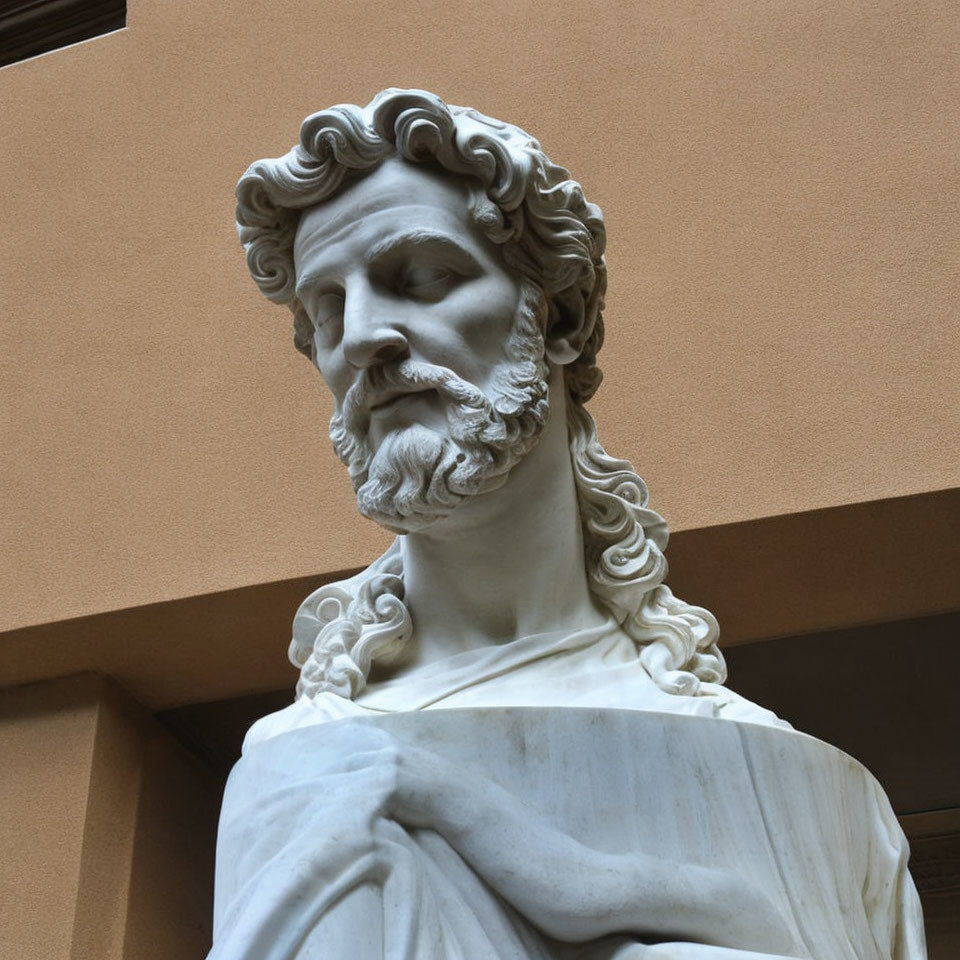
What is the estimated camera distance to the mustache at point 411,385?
9.17ft

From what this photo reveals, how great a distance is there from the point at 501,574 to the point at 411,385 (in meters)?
0.38

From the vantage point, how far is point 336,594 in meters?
3.16

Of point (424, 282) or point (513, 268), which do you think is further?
point (513, 268)

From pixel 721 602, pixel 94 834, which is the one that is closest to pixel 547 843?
pixel 721 602

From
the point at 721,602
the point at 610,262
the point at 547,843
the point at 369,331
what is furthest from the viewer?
the point at 610,262

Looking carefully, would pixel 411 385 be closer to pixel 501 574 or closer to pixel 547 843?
pixel 501 574

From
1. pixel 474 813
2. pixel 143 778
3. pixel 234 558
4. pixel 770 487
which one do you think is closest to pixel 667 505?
pixel 770 487

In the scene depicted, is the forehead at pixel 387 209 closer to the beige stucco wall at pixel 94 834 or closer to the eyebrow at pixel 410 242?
the eyebrow at pixel 410 242

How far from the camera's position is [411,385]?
2.80 m

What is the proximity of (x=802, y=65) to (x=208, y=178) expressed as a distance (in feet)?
6.34

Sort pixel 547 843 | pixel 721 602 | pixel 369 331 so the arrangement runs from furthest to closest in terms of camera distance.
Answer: pixel 721 602 → pixel 369 331 → pixel 547 843

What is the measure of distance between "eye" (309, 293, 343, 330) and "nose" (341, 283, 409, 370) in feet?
0.27

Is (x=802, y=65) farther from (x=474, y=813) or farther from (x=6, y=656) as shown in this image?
(x=474, y=813)

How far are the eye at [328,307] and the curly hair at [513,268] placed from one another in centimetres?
12
